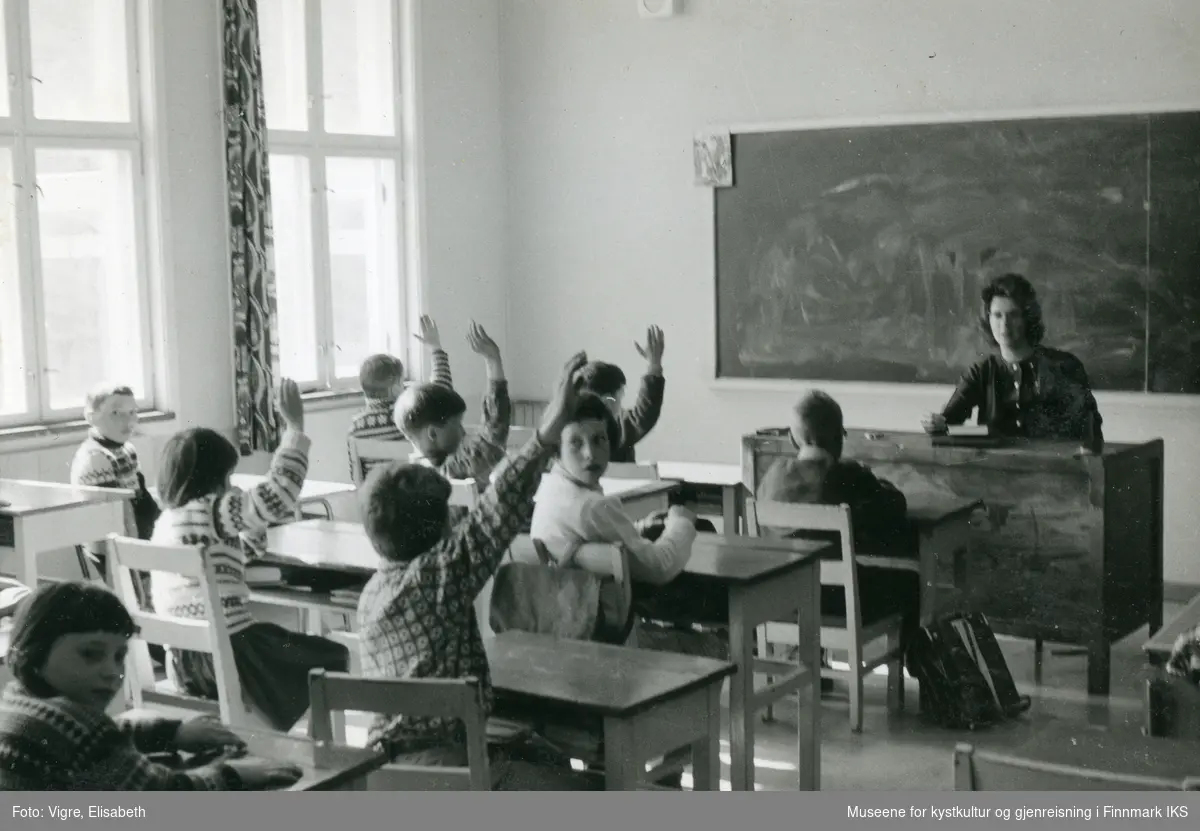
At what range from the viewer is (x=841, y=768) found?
3.86m

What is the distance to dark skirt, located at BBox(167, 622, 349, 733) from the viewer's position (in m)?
3.28

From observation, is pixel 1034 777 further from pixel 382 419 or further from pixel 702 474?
pixel 382 419

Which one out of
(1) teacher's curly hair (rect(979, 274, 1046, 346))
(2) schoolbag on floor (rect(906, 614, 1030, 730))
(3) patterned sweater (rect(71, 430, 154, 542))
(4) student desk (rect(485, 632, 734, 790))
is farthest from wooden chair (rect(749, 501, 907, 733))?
(3) patterned sweater (rect(71, 430, 154, 542))

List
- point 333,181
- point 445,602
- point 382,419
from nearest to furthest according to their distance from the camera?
point 445,602, point 382,419, point 333,181

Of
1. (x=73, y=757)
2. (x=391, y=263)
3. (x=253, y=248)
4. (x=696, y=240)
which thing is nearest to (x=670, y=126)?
(x=696, y=240)

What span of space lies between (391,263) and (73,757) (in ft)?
17.0

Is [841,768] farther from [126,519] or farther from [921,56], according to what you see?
[921,56]

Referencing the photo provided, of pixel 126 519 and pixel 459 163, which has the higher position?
pixel 459 163

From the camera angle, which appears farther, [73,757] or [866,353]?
[866,353]

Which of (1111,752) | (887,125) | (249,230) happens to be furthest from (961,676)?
(249,230)

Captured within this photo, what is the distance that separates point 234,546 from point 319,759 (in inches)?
59.6

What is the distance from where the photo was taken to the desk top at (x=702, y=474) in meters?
4.93

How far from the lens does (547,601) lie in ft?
9.67

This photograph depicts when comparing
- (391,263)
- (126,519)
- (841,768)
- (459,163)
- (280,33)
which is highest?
(280,33)
